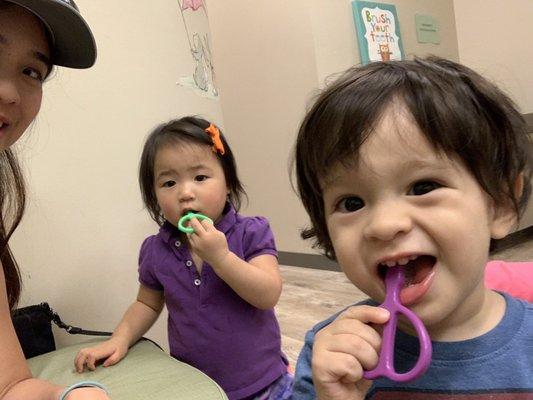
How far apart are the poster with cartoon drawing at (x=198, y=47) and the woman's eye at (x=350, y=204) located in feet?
3.38

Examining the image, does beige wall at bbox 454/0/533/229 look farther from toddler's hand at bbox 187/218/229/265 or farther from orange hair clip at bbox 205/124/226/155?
toddler's hand at bbox 187/218/229/265

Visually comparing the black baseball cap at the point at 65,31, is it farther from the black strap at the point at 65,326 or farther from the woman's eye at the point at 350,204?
the black strap at the point at 65,326

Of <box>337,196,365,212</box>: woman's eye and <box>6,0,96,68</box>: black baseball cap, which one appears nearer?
<box>337,196,365,212</box>: woman's eye

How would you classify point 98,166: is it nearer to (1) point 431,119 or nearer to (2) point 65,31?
(2) point 65,31

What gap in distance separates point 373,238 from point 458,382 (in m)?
0.19

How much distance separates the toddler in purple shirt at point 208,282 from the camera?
990 mm

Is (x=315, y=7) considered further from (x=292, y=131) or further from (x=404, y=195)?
(x=404, y=195)

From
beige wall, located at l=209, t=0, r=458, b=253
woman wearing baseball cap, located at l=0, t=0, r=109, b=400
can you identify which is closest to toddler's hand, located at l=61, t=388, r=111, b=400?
woman wearing baseball cap, located at l=0, t=0, r=109, b=400

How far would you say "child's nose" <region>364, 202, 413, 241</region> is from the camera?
0.45 metres

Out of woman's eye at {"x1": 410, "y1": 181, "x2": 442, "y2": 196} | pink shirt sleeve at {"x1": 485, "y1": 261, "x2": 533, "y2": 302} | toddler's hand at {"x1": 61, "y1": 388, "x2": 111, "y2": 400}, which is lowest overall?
pink shirt sleeve at {"x1": 485, "y1": 261, "x2": 533, "y2": 302}

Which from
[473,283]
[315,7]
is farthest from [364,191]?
[315,7]

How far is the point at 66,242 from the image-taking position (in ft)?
3.92

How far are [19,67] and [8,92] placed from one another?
0.17 feet

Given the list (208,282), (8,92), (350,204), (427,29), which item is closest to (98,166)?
(208,282)
